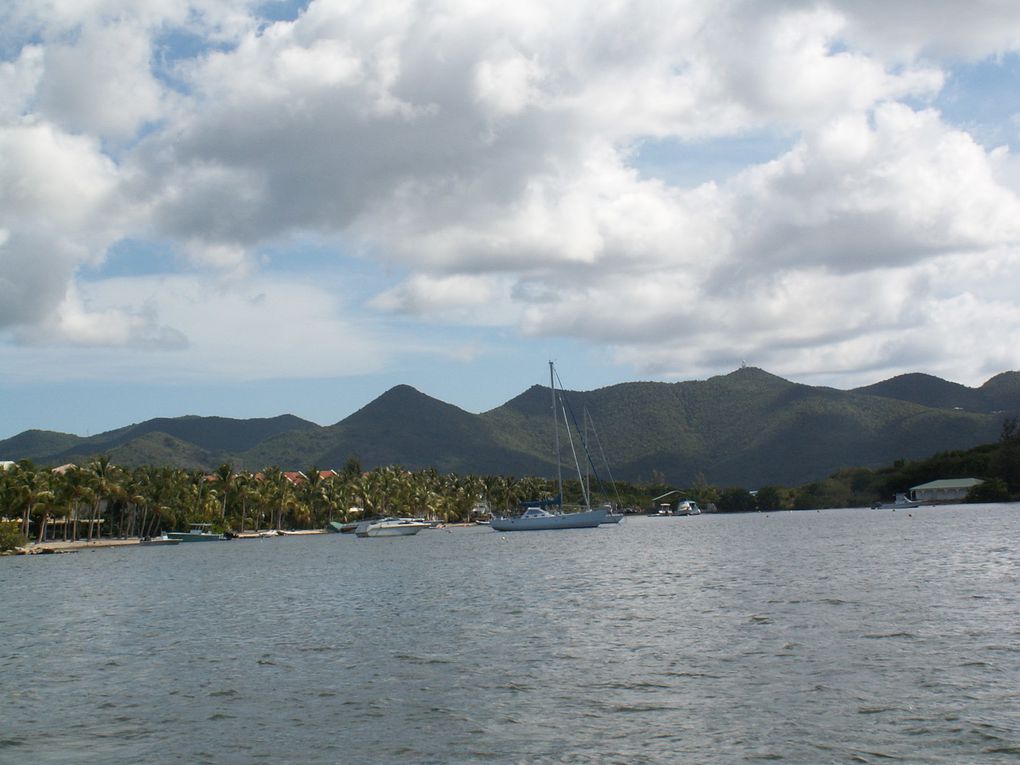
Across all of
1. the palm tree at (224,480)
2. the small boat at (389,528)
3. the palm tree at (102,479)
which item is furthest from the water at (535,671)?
the palm tree at (224,480)

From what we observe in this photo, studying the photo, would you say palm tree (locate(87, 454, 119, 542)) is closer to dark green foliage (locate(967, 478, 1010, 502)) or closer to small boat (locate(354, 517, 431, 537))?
small boat (locate(354, 517, 431, 537))

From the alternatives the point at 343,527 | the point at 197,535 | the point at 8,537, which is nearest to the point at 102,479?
the point at 8,537

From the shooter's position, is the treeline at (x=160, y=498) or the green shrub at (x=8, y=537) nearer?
the green shrub at (x=8, y=537)

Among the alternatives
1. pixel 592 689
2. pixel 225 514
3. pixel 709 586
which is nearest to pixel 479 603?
pixel 709 586

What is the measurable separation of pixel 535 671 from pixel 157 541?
129785 mm

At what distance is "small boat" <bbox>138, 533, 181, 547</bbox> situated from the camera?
143 m

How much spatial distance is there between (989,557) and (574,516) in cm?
9330

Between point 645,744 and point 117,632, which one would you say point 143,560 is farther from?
point 645,744

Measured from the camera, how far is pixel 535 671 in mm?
26969

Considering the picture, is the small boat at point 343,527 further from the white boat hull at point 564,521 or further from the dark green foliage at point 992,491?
the dark green foliage at point 992,491

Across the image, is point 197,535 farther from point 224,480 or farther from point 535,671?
point 535,671

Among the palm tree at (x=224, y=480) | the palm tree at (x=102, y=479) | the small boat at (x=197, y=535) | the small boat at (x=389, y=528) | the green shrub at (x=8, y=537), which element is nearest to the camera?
the green shrub at (x=8, y=537)

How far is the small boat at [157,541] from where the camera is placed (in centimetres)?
14295

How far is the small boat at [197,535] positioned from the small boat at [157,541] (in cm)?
68
